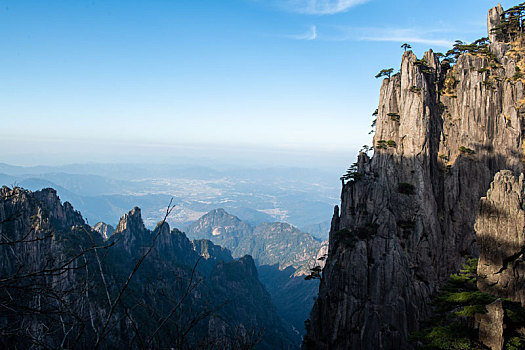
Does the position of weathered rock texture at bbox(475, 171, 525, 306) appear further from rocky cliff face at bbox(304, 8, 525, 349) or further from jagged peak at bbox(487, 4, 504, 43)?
jagged peak at bbox(487, 4, 504, 43)

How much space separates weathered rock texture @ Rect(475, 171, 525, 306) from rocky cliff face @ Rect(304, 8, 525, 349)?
18850mm

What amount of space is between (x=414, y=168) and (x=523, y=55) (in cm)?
2346

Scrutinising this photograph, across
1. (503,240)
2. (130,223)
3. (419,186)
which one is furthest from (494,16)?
(130,223)

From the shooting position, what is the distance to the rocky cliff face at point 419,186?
35250 mm

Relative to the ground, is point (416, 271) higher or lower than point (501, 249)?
lower

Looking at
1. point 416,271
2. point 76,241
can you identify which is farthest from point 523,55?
point 76,241

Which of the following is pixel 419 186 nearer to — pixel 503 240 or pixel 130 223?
pixel 503 240

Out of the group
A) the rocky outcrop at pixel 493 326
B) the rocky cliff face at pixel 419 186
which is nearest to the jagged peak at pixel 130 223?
the rocky cliff face at pixel 419 186

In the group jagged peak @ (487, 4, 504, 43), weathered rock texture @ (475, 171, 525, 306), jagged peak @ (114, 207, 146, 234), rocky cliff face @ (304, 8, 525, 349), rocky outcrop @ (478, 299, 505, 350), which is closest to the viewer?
rocky outcrop @ (478, 299, 505, 350)

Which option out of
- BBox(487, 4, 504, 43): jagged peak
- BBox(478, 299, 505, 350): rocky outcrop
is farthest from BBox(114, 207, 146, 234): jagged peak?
BBox(478, 299, 505, 350): rocky outcrop

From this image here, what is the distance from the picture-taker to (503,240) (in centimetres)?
1583

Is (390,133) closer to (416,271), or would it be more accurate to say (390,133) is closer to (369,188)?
(369,188)

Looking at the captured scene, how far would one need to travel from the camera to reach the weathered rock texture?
15448 millimetres

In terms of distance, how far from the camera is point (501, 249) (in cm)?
1580
